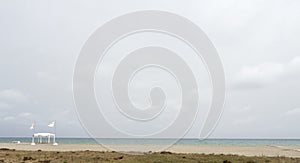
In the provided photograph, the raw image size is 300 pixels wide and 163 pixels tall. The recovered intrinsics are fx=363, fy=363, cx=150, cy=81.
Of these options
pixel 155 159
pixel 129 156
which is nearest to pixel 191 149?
pixel 129 156

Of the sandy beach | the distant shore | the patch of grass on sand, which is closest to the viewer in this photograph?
the patch of grass on sand

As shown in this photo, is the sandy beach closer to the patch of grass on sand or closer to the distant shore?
the patch of grass on sand

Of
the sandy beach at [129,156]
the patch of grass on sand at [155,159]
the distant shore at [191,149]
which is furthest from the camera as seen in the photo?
the distant shore at [191,149]

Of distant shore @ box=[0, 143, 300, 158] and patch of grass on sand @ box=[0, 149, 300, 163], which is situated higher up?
distant shore @ box=[0, 143, 300, 158]

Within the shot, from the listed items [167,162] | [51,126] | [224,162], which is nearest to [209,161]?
[224,162]

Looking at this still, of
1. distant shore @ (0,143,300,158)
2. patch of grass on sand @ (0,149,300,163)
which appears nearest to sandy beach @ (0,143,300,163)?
patch of grass on sand @ (0,149,300,163)

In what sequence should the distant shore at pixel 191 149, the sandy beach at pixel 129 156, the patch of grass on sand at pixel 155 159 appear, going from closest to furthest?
the patch of grass on sand at pixel 155 159 < the sandy beach at pixel 129 156 < the distant shore at pixel 191 149

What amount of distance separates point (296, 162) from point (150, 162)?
13327 millimetres

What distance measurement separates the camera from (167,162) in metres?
30.5

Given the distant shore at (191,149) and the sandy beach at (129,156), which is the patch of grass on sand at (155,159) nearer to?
the sandy beach at (129,156)

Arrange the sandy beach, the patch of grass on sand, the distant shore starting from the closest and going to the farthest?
the patch of grass on sand < the sandy beach < the distant shore

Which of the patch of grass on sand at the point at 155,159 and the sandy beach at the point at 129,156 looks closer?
the patch of grass on sand at the point at 155,159

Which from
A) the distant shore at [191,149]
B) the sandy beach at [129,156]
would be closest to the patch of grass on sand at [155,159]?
the sandy beach at [129,156]

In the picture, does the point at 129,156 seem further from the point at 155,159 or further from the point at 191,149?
the point at 191,149
